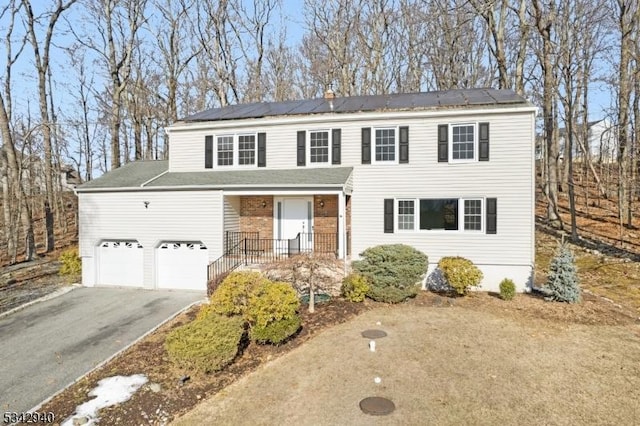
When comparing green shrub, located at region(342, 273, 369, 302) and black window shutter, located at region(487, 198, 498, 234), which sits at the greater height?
black window shutter, located at region(487, 198, 498, 234)

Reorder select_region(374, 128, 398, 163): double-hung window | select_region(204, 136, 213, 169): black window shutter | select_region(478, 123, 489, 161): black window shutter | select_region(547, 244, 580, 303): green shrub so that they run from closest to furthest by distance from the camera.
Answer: select_region(547, 244, 580, 303): green shrub < select_region(478, 123, 489, 161): black window shutter < select_region(374, 128, 398, 163): double-hung window < select_region(204, 136, 213, 169): black window shutter

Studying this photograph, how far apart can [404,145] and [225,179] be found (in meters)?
6.72

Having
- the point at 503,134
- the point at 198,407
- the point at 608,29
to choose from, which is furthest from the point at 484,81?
the point at 198,407

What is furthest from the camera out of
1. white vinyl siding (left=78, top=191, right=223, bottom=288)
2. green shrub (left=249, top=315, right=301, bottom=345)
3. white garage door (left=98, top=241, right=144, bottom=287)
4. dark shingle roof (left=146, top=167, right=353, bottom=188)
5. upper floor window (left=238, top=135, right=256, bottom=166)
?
upper floor window (left=238, top=135, right=256, bottom=166)

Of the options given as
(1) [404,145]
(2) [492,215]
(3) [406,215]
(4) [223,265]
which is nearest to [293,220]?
(4) [223,265]

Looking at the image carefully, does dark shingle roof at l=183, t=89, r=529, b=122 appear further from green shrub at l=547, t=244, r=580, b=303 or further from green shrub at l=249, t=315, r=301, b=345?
green shrub at l=249, t=315, r=301, b=345

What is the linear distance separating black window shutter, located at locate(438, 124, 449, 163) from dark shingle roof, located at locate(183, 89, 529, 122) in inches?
31.6

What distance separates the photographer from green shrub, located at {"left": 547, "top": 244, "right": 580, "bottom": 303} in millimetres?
10750

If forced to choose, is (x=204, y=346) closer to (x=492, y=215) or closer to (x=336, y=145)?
(x=336, y=145)

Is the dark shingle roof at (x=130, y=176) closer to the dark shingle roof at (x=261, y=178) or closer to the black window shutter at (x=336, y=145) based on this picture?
the dark shingle roof at (x=261, y=178)

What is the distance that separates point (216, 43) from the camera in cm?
2652

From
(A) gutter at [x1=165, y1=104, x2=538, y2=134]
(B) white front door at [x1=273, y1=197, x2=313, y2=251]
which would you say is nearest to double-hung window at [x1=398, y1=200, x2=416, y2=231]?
(A) gutter at [x1=165, y1=104, x2=538, y2=134]

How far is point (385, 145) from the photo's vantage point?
1328 cm

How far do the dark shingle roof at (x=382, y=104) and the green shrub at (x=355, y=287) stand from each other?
20.4ft
